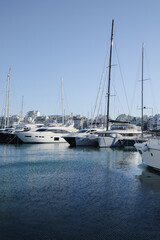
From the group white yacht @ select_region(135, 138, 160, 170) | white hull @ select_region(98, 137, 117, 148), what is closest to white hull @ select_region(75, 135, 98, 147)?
white hull @ select_region(98, 137, 117, 148)

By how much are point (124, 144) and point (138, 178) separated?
93.0 ft

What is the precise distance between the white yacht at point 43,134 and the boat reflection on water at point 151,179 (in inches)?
1443

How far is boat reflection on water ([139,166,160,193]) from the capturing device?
43.3 feet

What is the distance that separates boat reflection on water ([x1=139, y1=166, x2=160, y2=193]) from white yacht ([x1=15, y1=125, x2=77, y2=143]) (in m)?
36.6

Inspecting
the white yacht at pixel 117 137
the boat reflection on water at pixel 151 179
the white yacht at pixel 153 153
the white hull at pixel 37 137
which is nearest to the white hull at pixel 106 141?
the white yacht at pixel 117 137

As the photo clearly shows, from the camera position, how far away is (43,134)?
53000 millimetres

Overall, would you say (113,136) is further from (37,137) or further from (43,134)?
(37,137)

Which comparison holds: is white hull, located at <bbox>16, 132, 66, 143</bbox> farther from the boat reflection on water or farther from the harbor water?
the boat reflection on water

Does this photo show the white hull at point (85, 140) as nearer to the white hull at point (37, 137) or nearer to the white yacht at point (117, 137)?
the white yacht at point (117, 137)

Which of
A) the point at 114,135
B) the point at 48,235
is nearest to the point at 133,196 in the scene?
the point at 48,235

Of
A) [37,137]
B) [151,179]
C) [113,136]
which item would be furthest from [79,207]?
[37,137]

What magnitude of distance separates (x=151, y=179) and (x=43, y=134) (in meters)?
40.0

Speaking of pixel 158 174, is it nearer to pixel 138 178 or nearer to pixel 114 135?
pixel 138 178

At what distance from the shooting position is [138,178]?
1573 cm
